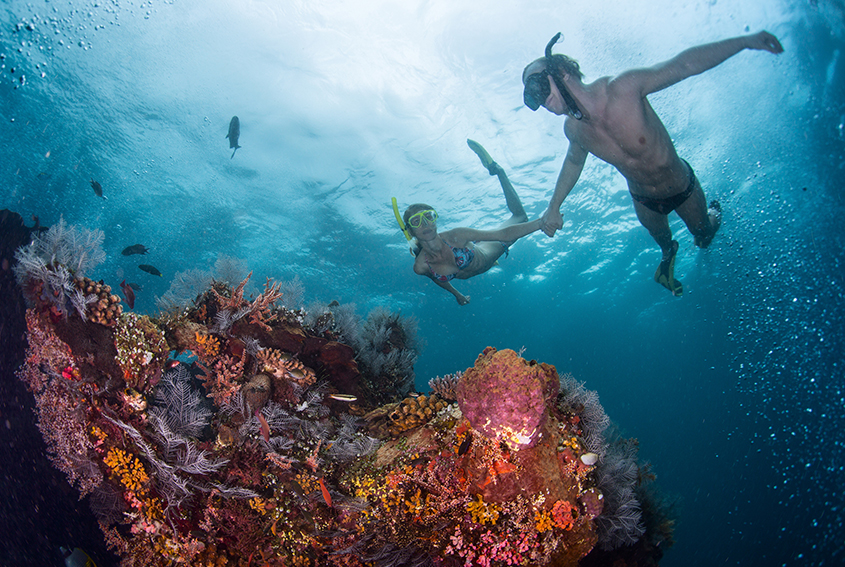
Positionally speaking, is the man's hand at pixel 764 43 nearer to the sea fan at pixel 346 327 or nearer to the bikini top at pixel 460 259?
the bikini top at pixel 460 259

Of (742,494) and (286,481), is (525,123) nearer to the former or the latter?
(286,481)

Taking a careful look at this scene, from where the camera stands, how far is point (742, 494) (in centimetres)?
5725

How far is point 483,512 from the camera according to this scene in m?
3.01

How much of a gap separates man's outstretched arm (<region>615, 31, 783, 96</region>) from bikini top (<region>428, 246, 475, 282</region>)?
4451 mm

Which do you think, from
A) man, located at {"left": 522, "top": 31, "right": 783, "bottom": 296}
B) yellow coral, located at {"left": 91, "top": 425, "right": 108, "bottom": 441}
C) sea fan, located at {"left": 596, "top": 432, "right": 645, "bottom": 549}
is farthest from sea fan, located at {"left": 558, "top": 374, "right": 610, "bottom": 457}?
yellow coral, located at {"left": 91, "top": 425, "right": 108, "bottom": 441}

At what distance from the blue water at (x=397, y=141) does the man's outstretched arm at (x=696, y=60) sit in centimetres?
791

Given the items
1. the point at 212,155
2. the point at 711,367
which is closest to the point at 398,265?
the point at 212,155

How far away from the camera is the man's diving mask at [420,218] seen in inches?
278

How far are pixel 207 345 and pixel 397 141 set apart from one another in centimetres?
1382

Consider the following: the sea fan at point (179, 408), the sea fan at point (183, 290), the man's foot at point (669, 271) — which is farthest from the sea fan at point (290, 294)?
the man's foot at point (669, 271)

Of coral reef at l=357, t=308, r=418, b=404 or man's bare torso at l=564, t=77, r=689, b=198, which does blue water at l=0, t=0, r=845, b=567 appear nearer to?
coral reef at l=357, t=308, r=418, b=404

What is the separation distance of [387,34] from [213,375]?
41.7ft

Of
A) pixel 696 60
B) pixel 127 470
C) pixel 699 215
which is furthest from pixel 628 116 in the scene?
pixel 127 470

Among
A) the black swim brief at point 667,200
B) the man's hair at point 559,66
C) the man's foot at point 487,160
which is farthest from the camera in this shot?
the man's foot at point 487,160
